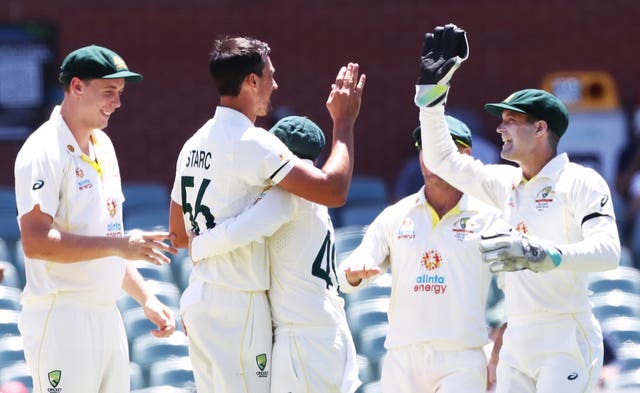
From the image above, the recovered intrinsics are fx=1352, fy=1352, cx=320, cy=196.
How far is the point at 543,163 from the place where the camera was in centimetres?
520

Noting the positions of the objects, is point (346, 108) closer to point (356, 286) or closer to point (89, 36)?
point (356, 286)

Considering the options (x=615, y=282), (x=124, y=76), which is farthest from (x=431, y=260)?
(x=615, y=282)

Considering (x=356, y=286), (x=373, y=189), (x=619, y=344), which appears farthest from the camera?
(x=373, y=189)

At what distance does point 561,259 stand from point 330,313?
2.78ft

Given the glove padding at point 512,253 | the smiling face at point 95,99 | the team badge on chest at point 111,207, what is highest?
the smiling face at point 95,99

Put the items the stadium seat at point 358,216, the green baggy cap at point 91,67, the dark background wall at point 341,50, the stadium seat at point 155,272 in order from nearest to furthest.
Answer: the green baggy cap at point 91,67
the stadium seat at point 155,272
the stadium seat at point 358,216
the dark background wall at point 341,50

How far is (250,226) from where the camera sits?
15.2 ft

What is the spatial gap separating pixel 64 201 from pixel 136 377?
2553mm

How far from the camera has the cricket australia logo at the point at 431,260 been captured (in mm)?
5273

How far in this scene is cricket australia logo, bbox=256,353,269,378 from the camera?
471 cm

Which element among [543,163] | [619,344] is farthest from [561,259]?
[619,344]

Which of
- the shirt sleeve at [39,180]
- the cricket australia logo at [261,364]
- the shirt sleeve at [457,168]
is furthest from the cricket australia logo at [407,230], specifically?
the shirt sleeve at [39,180]

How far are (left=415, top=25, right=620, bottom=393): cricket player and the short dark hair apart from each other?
0.60 meters

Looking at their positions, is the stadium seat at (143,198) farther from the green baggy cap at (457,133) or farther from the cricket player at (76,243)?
the cricket player at (76,243)
